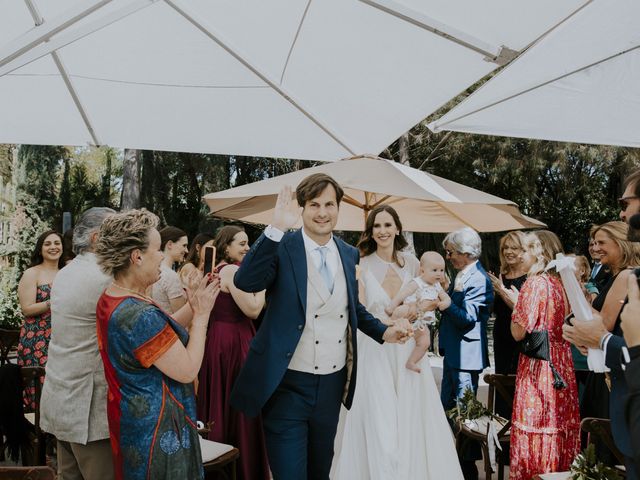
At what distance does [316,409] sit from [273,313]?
1.79ft

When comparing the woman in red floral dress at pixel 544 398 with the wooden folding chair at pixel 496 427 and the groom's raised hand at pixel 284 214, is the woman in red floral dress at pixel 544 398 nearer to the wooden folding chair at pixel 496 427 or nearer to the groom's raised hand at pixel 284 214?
the wooden folding chair at pixel 496 427

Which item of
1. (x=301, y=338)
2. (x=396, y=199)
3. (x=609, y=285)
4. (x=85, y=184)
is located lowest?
(x=301, y=338)

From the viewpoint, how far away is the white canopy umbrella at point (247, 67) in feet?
10.8

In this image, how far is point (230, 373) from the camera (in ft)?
14.6

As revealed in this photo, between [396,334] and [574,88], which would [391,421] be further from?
[574,88]

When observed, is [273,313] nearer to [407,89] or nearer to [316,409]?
[316,409]

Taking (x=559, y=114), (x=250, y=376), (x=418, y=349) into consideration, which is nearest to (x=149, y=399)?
(x=250, y=376)

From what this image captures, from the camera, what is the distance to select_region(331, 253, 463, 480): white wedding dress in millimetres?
4043

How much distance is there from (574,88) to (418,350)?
78.5 inches

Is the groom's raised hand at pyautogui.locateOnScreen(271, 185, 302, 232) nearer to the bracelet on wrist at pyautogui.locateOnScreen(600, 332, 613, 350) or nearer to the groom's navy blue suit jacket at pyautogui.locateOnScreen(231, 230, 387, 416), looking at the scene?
the groom's navy blue suit jacket at pyautogui.locateOnScreen(231, 230, 387, 416)

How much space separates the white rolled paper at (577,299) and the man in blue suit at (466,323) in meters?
2.73

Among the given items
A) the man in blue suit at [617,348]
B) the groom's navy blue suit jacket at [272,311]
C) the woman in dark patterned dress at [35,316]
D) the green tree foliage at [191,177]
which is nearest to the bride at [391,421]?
the groom's navy blue suit jacket at [272,311]

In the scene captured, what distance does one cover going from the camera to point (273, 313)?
120 inches

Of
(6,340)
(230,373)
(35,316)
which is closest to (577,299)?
(230,373)
